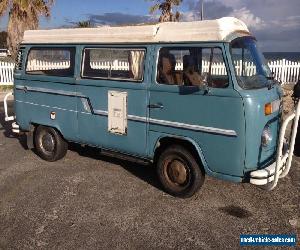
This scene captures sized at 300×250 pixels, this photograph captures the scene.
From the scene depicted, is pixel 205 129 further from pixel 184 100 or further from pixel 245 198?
pixel 245 198

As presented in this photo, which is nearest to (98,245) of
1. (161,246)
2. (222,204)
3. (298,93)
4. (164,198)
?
(161,246)

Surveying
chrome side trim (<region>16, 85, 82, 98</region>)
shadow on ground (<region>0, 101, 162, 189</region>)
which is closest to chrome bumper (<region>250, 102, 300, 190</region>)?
shadow on ground (<region>0, 101, 162, 189</region>)

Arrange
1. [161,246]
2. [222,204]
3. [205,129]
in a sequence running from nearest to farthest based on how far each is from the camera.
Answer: [161,246] → [205,129] → [222,204]

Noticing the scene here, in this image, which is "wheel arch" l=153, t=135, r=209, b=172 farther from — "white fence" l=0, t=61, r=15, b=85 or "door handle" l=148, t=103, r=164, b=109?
"white fence" l=0, t=61, r=15, b=85

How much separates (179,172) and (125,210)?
0.98m

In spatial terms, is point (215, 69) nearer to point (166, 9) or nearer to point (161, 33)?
point (161, 33)

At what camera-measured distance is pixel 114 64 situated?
5832 mm

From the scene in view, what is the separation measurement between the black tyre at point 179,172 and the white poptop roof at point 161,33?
1.61 m

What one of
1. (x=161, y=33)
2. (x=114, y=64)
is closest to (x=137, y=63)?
(x=114, y=64)

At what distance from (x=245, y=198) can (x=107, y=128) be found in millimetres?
2445

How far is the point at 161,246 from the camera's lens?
420 centimetres

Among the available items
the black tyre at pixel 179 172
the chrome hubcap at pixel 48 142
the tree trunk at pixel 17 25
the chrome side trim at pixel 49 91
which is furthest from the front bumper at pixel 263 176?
the tree trunk at pixel 17 25

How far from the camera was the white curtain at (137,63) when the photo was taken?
17.9ft

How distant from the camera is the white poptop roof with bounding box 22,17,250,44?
480 centimetres
